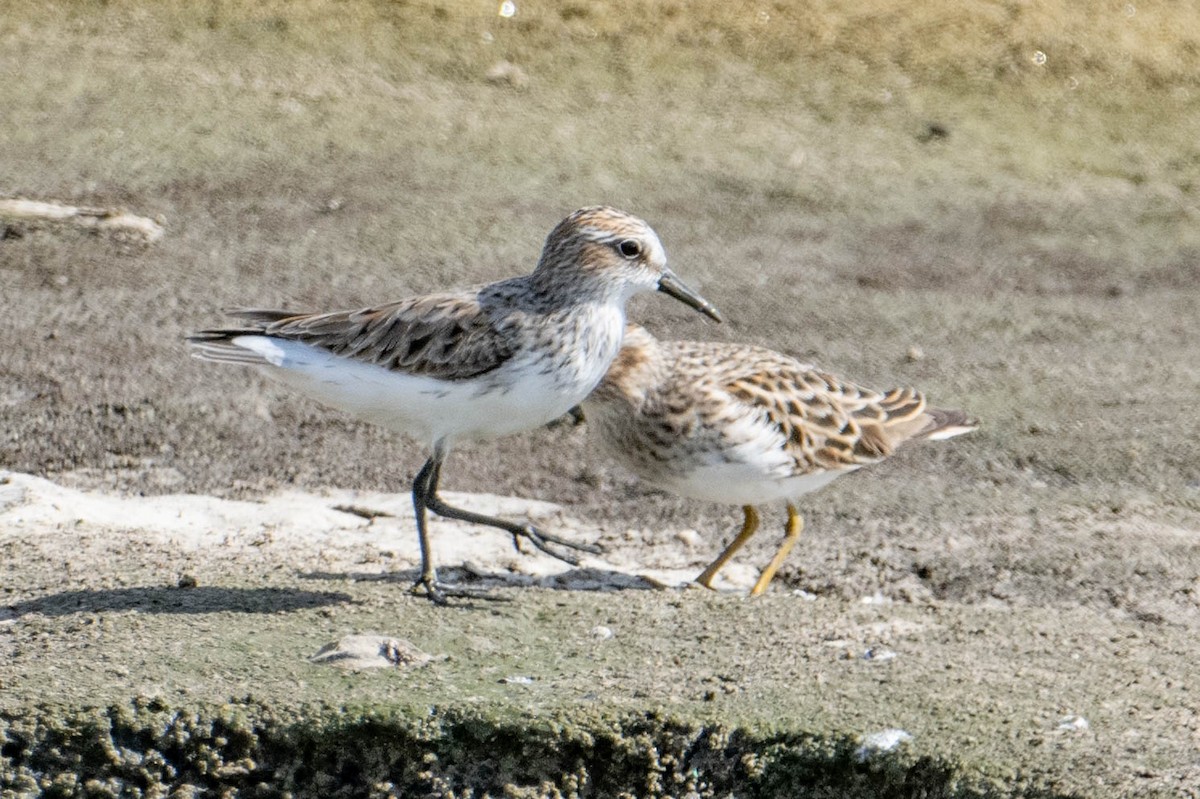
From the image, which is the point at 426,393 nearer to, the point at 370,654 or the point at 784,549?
the point at 370,654

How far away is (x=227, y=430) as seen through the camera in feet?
22.1

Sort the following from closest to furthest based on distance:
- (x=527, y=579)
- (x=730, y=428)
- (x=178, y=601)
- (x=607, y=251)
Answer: (x=178, y=601)
(x=607, y=251)
(x=527, y=579)
(x=730, y=428)

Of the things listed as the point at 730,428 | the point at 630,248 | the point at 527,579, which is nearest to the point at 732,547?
the point at 730,428

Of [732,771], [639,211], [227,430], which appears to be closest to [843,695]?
[732,771]

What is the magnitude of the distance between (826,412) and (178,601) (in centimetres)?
244

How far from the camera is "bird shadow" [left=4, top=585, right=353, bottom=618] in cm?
A: 470

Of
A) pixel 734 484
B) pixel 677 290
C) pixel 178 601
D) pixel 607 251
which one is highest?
pixel 607 251

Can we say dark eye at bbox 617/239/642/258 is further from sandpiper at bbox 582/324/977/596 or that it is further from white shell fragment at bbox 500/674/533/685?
white shell fragment at bbox 500/674/533/685

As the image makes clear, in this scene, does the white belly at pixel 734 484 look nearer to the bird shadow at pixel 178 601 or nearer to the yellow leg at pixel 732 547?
the yellow leg at pixel 732 547

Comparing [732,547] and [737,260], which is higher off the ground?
[737,260]

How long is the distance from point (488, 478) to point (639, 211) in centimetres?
290

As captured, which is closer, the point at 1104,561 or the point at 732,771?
the point at 732,771

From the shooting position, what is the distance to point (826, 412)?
6.02 meters

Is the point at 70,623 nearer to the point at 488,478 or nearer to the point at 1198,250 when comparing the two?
the point at 488,478
